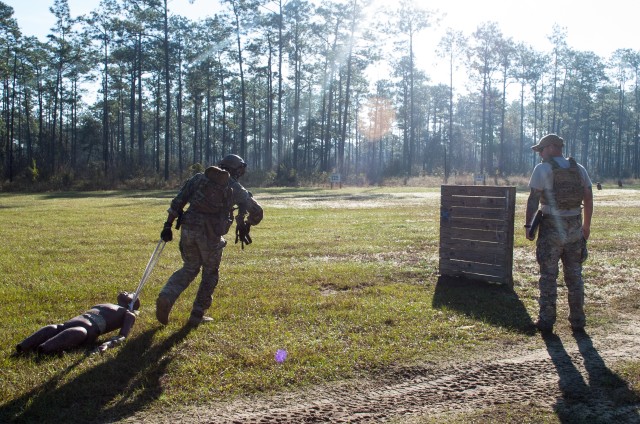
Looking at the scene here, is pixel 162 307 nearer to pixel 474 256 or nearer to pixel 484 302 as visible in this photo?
pixel 484 302

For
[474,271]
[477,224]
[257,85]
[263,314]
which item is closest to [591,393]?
[263,314]

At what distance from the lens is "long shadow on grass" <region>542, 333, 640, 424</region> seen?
156 inches

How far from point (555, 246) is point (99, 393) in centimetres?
442

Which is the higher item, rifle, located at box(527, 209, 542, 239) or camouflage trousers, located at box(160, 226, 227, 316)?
rifle, located at box(527, 209, 542, 239)

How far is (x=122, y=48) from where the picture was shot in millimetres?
53844

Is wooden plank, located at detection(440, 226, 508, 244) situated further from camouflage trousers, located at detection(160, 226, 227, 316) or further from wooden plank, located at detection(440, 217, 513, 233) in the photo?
camouflage trousers, located at detection(160, 226, 227, 316)

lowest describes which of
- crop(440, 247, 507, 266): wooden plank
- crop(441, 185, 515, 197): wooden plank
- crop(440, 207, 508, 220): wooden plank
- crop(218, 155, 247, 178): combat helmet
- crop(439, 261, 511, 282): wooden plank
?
crop(439, 261, 511, 282): wooden plank

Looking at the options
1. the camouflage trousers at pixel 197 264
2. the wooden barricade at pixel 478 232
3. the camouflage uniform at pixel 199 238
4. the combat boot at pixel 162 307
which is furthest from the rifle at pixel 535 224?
the combat boot at pixel 162 307

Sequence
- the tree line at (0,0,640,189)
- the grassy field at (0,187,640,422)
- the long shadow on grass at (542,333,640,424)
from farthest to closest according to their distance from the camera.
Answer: the tree line at (0,0,640,189)
the grassy field at (0,187,640,422)
the long shadow on grass at (542,333,640,424)

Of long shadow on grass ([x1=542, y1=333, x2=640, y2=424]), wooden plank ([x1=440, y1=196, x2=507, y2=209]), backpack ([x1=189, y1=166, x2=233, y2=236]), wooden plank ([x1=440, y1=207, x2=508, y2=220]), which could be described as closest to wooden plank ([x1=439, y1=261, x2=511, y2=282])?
wooden plank ([x1=440, y1=207, x2=508, y2=220])

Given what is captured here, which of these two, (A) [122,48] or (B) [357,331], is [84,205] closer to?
(B) [357,331]

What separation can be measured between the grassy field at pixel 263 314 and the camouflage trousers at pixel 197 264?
1.19ft

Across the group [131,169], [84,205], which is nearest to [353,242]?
[84,205]

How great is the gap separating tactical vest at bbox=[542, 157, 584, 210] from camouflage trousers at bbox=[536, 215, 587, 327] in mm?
146
